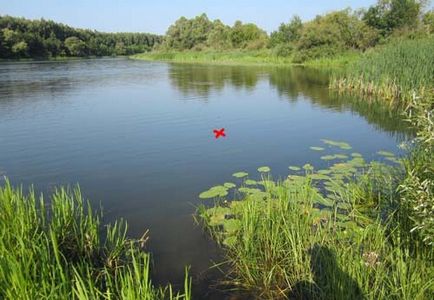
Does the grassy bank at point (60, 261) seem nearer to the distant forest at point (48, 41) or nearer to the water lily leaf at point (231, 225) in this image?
the water lily leaf at point (231, 225)

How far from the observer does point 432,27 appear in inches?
1387

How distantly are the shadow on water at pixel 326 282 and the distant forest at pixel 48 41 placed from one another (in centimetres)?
7850

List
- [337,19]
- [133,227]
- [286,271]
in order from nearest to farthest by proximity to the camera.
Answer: [286,271], [133,227], [337,19]

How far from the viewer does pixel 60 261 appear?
A: 446 cm

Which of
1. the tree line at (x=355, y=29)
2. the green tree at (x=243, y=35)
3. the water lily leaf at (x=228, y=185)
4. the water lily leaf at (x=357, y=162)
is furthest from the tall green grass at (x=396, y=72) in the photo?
the green tree at (x=243, y=35)

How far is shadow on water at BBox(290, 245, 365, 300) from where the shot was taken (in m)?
3.72

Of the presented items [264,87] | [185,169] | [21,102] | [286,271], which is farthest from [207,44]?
[286,271]

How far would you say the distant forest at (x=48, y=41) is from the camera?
71.8 metres

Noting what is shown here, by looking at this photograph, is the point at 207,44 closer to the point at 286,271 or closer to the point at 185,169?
the point at 185,169

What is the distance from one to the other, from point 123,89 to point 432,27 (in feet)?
94.8

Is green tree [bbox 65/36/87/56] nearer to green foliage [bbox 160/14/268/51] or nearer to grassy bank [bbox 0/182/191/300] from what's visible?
green foliage [bbox 160/14/268/51]

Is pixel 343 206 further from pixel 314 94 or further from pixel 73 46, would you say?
pixel 73 46

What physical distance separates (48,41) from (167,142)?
8279 cm

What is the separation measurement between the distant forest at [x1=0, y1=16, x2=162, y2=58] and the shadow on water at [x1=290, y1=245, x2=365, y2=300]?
7850cm
